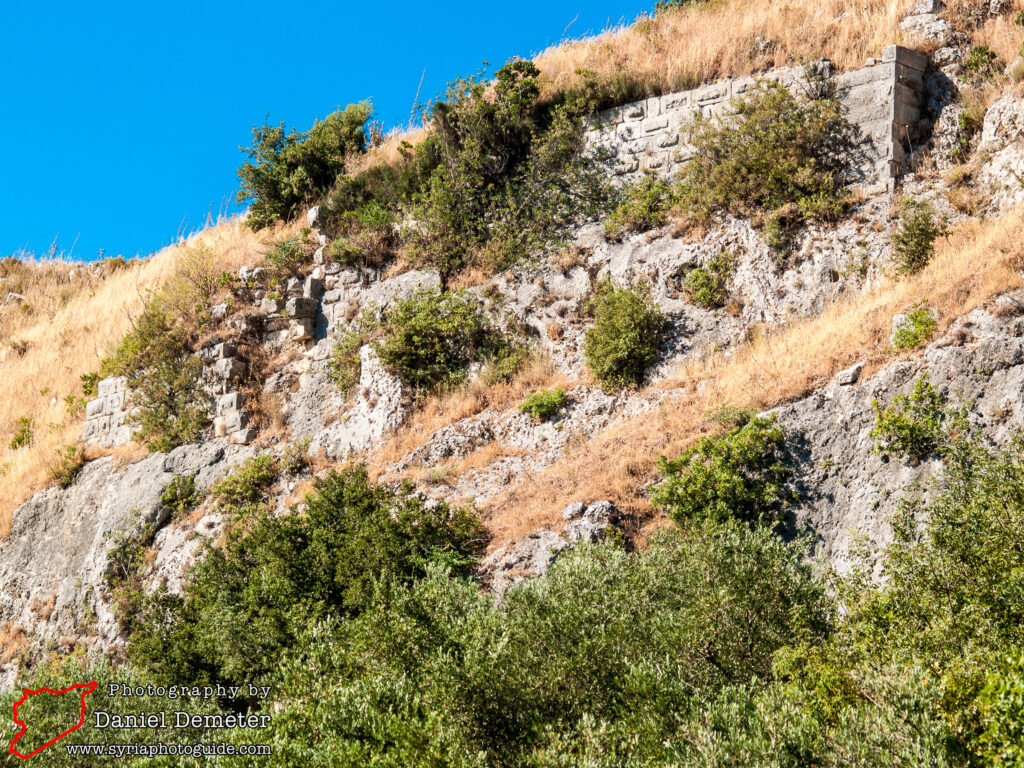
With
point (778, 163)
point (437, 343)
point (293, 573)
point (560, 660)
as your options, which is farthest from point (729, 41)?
point (560, 660)

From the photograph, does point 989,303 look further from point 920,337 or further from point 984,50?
point 984,50

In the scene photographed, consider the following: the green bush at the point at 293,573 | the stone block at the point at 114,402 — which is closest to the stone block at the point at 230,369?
the stone block at the point at 114,402

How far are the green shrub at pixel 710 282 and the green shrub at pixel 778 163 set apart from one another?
92 centimetres

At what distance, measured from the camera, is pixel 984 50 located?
48.7 ft

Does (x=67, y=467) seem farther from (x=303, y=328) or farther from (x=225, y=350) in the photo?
(x=303, y=328)

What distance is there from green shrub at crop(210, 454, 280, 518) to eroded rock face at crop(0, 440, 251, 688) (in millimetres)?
529

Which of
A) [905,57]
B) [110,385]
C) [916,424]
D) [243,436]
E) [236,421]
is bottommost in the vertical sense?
[916,424]

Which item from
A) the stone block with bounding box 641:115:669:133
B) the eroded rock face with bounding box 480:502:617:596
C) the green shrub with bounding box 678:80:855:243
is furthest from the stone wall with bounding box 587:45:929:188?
the eroded rock face with bounding box 480:502:617:596

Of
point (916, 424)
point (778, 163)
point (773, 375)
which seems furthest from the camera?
point (778, 163)

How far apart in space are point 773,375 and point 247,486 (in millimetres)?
8992

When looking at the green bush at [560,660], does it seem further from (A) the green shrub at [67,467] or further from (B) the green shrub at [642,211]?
(A) the green shrub at [67,467]

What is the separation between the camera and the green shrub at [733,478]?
9.98m

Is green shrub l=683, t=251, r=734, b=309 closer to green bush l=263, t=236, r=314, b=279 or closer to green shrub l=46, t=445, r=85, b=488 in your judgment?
green bush l=263, t=236, r=314, b=279

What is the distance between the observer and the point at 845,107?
48.9 ft
